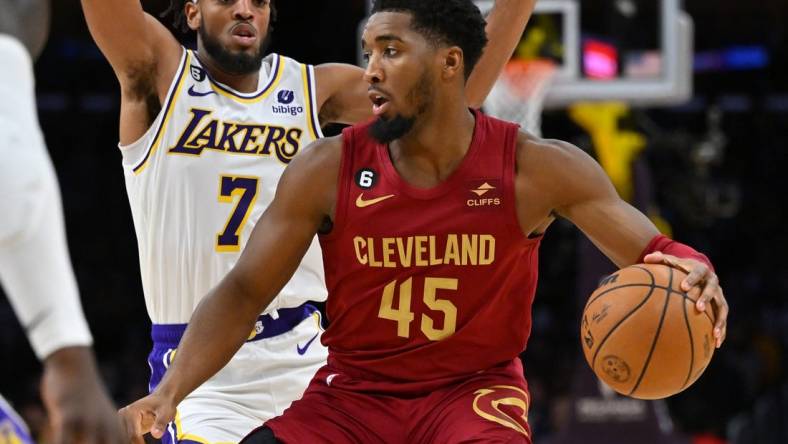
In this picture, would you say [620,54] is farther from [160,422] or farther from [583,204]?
[160,422]

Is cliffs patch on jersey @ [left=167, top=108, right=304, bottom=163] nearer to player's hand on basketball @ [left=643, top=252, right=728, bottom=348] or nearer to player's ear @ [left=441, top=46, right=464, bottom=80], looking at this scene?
player's ear @ [left=441, top=46, right=464, bottom=80]

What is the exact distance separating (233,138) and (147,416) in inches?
→ 45.7

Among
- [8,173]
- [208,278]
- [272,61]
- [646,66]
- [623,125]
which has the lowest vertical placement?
[623,125]

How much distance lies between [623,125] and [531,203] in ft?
27.5

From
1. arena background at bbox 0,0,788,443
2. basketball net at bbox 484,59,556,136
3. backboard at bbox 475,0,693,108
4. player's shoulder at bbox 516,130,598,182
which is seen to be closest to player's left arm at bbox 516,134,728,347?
player's shoulder at bbox 516,130,598,182

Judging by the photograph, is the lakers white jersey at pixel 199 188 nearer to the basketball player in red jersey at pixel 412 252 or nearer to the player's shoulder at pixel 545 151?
the basketball player in red jersey at pixel 412 252

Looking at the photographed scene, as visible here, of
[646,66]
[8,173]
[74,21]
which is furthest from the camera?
[74,21]

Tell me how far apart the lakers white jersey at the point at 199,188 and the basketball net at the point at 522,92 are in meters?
5.22

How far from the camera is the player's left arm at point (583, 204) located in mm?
4012

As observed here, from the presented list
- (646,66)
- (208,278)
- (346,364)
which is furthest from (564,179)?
(646,66)

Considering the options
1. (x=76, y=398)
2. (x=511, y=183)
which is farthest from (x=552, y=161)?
(x=76, y=398)

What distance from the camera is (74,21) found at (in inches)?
630

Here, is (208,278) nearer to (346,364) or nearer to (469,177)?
(346,364)

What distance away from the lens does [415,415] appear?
3.94m
